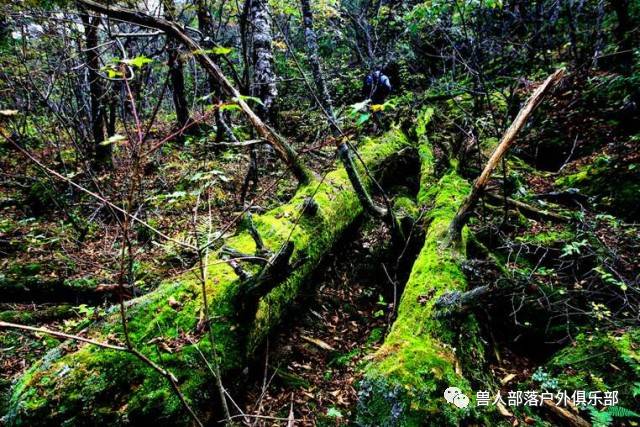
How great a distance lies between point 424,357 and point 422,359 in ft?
0.10

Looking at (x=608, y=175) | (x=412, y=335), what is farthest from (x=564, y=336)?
(x=608, y=175)

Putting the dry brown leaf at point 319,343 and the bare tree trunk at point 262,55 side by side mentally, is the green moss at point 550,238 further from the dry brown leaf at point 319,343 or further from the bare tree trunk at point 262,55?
the bare tree trunk at point 262,55

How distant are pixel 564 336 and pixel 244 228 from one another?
11.7 feet

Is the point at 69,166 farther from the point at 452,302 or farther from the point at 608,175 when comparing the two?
the point at 608,175

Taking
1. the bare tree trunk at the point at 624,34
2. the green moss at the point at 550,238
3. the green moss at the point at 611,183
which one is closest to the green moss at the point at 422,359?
the green moss at the point at 550,238

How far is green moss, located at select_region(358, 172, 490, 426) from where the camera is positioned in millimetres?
2439

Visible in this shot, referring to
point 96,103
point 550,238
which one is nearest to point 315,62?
point 550,238

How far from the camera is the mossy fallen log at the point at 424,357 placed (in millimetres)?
2443

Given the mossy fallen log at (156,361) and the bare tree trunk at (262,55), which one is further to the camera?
the bare tree trunk at (262,55)

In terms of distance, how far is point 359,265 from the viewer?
5.25 metres

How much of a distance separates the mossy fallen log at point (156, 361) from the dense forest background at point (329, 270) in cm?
1

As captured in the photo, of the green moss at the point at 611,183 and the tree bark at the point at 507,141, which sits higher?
the tree bark at the point at 507,141

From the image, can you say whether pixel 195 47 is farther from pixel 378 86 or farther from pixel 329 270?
pixel 378 86

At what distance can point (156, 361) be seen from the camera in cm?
265
